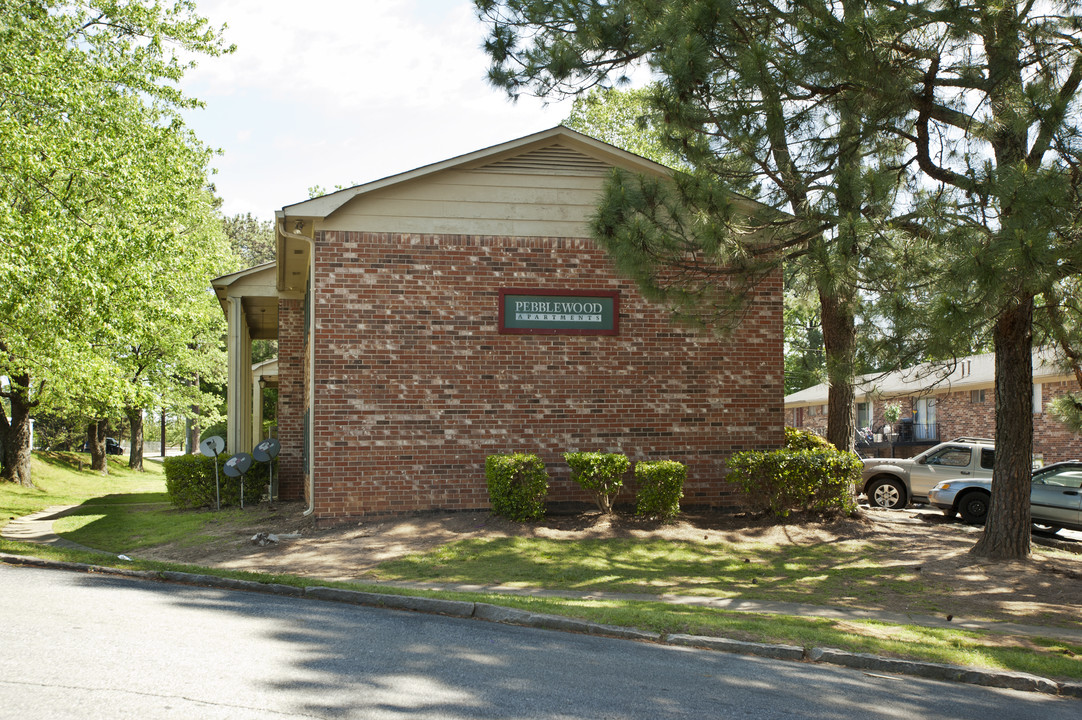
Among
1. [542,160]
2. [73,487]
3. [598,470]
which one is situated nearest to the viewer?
[598,470]

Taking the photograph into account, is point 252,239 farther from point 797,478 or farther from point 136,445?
point 797,478

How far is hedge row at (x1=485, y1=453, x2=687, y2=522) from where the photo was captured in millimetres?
12047

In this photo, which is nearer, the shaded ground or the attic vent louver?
the shaded ground

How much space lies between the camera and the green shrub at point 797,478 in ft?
41.0

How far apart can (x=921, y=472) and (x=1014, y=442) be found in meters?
7.64

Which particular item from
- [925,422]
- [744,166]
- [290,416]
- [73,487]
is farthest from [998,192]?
[925,422]

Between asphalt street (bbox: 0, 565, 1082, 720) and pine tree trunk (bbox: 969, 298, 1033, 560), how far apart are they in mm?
5368

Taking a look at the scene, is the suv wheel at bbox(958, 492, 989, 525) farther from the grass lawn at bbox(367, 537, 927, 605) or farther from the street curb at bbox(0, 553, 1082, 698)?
the street curb at bbox(0, 553, 1082, 698)

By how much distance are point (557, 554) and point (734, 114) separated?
19.2ft

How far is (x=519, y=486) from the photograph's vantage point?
1214 cm

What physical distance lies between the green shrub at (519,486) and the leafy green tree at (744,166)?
10.1 ft

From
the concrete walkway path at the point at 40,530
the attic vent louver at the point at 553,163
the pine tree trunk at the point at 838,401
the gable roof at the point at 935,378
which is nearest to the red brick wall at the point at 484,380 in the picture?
the attic vent louver at the point at 553,163

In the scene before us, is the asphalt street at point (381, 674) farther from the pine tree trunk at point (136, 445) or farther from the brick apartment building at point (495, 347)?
the pine tree trunk at point (136, 445)

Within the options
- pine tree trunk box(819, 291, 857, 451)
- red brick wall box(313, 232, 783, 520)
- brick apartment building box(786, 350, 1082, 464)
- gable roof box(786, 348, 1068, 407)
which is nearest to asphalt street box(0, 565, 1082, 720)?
gable roof box(786, 348, 1068, 407)
